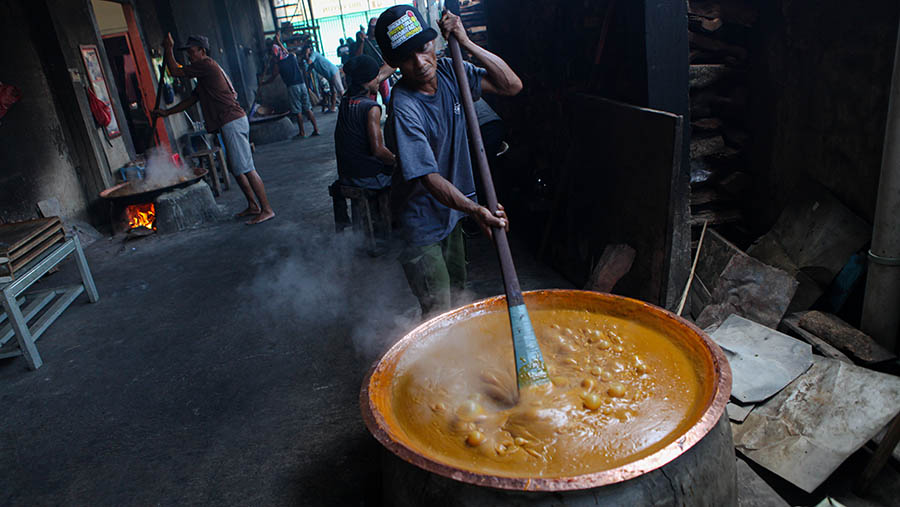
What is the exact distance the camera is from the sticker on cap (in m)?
2.52

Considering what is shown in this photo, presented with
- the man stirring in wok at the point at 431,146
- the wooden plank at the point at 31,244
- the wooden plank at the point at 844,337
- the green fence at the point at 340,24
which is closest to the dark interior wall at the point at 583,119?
the wooden plank at the point at 844,337

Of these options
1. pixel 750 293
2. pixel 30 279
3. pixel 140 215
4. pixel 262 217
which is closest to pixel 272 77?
pixel 140 215

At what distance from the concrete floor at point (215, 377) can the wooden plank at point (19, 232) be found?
3.10 feet

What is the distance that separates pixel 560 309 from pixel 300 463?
160cm

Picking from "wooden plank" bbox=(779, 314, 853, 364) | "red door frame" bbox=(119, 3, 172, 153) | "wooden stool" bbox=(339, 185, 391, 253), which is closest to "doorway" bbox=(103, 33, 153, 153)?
"red door frame" bbox=(119, 3, 172, 153)

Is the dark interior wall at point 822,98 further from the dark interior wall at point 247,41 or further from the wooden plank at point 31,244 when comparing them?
the dark interior wall at point 247,41

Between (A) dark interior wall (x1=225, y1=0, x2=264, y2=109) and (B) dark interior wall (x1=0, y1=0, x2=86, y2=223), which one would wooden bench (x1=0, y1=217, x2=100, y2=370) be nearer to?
(B) dark interior wall (x1=0, y1=0, x2=86, y2=223)

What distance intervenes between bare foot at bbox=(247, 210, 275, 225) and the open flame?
1.36m

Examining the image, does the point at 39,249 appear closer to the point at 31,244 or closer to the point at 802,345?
the point at 31,244

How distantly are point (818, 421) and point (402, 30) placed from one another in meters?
2.63

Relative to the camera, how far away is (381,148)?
504cm

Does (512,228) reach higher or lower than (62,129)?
lower

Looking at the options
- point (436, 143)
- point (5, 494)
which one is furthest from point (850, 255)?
point (5, 494)

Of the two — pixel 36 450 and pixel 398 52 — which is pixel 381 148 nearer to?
pixel 398 52
